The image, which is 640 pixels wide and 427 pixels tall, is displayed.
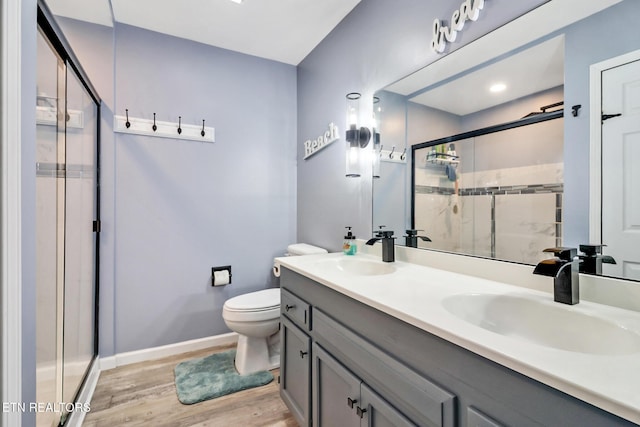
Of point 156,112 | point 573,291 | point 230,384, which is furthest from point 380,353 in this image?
point 156,112

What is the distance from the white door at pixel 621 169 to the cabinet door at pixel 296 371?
1.15 metres

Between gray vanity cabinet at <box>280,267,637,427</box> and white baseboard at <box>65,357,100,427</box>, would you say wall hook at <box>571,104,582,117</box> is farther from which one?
white baseboard at <box>65,357,100,427</box>

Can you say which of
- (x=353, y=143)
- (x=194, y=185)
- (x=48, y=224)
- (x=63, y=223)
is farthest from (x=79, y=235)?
(x=353, y=143)

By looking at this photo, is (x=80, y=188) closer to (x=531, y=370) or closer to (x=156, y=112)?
(x=156, y=112)

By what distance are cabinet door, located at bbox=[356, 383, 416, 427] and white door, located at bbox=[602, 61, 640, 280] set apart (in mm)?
755

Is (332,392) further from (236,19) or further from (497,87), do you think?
(236,19)

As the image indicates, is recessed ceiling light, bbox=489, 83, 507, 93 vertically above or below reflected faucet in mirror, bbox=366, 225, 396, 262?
above

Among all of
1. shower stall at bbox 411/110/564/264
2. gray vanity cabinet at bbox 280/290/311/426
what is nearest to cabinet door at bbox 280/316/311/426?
gray vanity cabinet at bbox 280/290/311/426

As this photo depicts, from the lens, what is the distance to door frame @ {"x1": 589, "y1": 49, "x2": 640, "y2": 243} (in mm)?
888

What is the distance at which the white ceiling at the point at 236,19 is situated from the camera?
1956 mm

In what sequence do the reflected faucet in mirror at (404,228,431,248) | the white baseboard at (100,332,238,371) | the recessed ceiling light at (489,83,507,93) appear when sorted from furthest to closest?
the white baseboard at (100,332,238,371), the reflected faucet in mirror at (404,228,431,248), the recessed ceiling light at (489,83,507,93)

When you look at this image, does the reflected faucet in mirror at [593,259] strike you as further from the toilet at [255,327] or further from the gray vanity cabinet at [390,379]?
the toilet at [255,327]

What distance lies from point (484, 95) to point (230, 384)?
7.10ft

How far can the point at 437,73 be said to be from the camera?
1435mm
